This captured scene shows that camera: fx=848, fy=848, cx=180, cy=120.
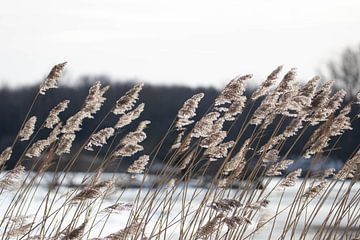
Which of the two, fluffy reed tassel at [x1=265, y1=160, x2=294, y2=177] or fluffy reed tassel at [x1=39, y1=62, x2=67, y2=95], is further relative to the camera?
fluffy reed tassel at [x1=265, y1=160, x2=294, y2=177]

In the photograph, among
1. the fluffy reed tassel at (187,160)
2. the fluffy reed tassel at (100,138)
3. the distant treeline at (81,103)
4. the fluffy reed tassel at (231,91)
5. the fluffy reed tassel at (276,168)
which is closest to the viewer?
the fluffy reed tassel at (100,138)

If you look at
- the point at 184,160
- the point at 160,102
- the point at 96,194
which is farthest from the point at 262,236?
the point at 160,102

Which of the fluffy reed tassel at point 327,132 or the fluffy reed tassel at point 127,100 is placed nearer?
the fluffy reed tassel at point 127,100

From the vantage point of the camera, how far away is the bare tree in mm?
52344

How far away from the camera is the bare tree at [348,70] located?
52.3 meters

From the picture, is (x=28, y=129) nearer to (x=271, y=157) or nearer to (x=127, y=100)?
(x=127, y=100)

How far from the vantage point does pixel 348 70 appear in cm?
5259

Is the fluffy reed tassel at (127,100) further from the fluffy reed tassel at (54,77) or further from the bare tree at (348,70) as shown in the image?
the bare tree at (348,70)

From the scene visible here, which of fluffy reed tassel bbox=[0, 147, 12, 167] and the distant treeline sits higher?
fluffy reed tassel bbox=[0, 147, 12, 167]

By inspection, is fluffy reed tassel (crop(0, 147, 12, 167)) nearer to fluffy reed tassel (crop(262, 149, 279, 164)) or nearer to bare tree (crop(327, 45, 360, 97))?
fluffy reed tassel (crop(262, 149, 279, 164))

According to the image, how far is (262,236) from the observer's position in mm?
10000

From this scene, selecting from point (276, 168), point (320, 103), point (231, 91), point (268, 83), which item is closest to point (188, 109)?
point (231, 91)

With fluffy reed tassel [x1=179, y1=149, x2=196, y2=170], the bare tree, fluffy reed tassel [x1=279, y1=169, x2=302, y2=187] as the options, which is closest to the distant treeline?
the bare tree

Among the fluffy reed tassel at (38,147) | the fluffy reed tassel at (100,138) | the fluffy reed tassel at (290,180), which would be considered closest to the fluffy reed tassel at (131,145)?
the fluffy reed tassel at (100,138)
